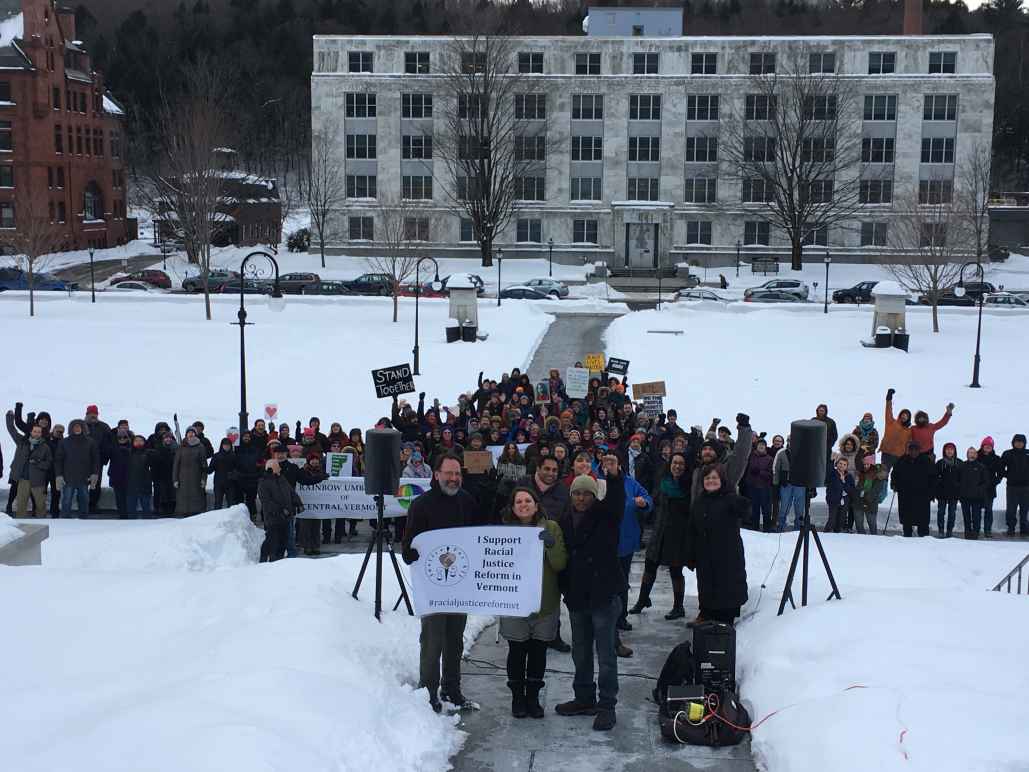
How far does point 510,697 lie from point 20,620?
4.05 m

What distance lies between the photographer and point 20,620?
9375 mm

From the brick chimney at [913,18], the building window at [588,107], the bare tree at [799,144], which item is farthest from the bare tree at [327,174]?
the brick chimney at [913,18]

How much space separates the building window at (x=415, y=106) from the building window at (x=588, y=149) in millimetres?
9784

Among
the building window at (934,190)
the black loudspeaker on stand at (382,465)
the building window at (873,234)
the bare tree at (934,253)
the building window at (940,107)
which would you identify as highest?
the building window at (940,107)

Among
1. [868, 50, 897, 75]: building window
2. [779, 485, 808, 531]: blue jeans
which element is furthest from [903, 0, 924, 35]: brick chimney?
[779, 485, 808, 531]: blue jeans

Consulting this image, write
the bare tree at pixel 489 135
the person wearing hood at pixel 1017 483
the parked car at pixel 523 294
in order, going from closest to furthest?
the person wearing hood at pixel 1017 483, the parked car at pixel 523 294, the bare tree at pixel 489 135

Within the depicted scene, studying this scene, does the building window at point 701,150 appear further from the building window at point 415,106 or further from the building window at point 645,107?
the building window at point 415,106

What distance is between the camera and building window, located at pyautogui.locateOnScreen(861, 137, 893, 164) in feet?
241

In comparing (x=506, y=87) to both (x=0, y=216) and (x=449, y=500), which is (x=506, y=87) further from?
(x=449, y=500)

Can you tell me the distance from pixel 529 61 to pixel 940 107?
86.7 feet

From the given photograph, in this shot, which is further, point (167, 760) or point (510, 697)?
point (510, 697)

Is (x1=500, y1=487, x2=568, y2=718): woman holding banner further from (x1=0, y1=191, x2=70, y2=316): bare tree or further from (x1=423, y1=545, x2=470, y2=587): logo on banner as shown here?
(x1=0, y1=191, x2=70, y2=316): bare tree

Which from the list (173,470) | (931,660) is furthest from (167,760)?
(173,470)

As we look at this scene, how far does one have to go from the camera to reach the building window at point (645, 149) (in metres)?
75.1
